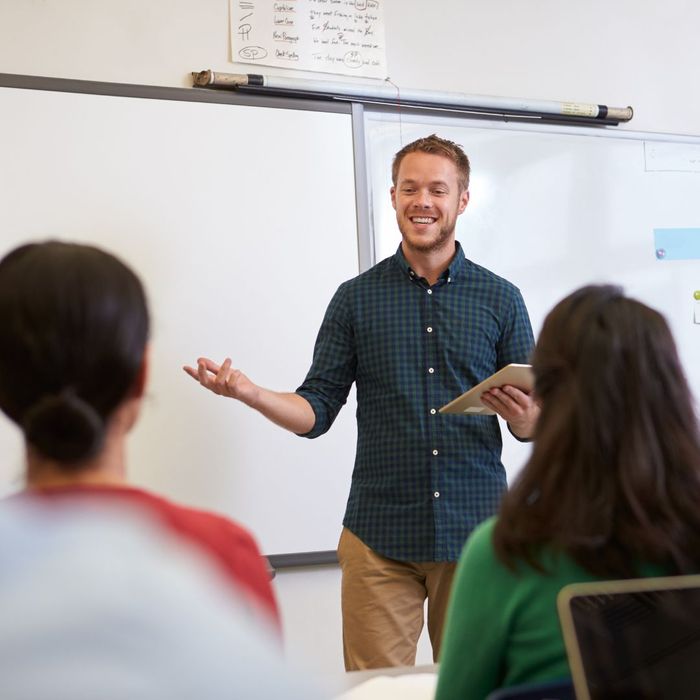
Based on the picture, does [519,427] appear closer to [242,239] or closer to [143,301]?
[242,239]

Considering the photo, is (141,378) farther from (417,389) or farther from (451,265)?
(451,265)

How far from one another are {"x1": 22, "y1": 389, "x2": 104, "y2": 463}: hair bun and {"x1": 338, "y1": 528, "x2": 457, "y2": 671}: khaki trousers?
1584 millimetres

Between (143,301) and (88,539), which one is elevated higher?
(143,301)

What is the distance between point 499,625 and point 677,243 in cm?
282

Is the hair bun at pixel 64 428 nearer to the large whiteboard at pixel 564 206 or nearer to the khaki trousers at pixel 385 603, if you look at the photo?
the khaki trousers at pixel 385 603

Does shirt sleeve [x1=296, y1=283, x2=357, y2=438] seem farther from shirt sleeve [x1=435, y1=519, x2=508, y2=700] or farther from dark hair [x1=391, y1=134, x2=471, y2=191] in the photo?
shirt sleeve [x1=435, y1=519, x2=508, y2=700]

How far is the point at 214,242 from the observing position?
2934mm

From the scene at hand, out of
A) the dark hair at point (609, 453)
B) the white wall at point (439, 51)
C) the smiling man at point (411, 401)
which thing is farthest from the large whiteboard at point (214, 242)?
the dark hair at point (609, 453)

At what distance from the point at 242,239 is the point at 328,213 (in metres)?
0.29

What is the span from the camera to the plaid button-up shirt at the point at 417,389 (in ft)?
7.82

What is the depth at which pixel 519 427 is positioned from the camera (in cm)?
227

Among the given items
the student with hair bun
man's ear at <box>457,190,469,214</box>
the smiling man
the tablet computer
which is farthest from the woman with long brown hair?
man's ear at <box>457,190,469,214</box>

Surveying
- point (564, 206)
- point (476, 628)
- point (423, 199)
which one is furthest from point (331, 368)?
point (476, 628)

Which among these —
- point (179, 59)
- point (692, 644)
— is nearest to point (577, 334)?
point (692, 644)
